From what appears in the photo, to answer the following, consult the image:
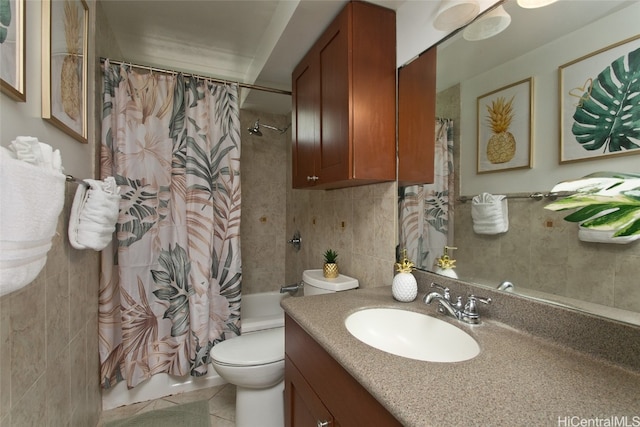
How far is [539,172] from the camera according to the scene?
84 centimetres

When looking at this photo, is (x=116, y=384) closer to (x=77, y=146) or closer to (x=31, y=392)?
(x=31, y=392)

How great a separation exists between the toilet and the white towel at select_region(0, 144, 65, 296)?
3.21ft

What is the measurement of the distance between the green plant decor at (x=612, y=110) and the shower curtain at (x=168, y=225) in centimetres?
171

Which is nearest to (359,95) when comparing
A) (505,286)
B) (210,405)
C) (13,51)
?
(505,286)

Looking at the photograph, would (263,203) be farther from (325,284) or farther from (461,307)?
(461,307)

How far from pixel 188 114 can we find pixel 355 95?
115cm

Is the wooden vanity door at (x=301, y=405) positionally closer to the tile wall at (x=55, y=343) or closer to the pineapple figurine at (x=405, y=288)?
the pineapple figurine at (x=405, y=288)

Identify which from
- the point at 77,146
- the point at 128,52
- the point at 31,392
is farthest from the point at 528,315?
the point at 128,52

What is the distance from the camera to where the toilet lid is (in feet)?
4.58

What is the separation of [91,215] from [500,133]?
157 cm

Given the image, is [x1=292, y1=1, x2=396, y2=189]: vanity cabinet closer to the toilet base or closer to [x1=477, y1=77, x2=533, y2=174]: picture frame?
[x1=477, y1=77, x2=533, y2=174]: picture frame

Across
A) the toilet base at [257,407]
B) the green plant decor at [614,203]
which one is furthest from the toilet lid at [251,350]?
the green plant decor at [614,203]

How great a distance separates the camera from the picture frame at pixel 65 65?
3.09 ft

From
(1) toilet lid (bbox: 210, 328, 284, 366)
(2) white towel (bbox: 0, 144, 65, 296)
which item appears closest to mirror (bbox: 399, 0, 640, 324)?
(1) toilet lid (bbox: 210, 328, 284, 366)
